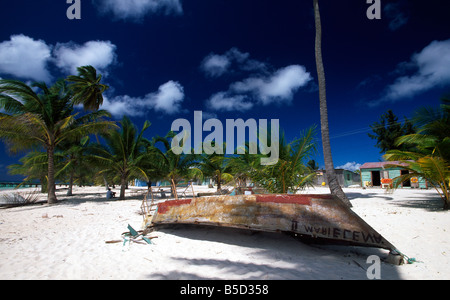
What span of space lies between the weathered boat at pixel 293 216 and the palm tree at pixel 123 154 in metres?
10.3

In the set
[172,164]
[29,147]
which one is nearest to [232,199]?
[172,164]

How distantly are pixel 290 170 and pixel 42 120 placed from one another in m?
12.0

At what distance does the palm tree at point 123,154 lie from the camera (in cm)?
1352

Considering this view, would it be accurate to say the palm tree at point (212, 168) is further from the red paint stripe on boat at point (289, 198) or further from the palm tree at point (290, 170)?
the red paint stripe on boat at point (289, 198)

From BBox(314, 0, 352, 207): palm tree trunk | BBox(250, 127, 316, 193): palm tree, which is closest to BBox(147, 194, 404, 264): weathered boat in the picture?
BBox(250, 127, 316, 193): palm tree

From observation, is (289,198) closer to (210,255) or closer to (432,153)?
(210,255)

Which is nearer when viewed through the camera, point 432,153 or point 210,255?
point 210,255

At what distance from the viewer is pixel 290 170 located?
5.55m

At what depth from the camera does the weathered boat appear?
10.0ft

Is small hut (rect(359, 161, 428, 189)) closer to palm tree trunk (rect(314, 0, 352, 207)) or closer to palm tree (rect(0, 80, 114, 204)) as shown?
palm tree trunk (rect(314, 0, 352, 207))

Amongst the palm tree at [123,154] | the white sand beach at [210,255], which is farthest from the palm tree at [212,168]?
the white sand beach at [210,255]

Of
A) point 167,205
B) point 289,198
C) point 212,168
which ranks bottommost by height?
point 167,205

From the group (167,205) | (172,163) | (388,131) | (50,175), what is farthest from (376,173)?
(50,175)
